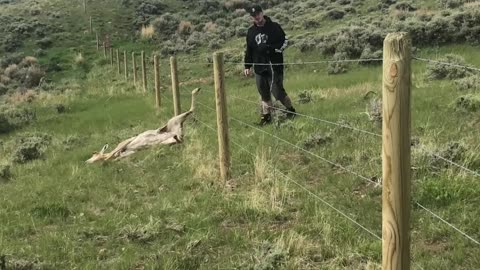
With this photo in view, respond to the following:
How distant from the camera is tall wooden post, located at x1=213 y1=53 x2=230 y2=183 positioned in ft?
Result: 22.7

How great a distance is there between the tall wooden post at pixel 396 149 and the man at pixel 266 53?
21.5 ft

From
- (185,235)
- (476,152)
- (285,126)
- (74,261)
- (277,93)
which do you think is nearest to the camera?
(74,261)

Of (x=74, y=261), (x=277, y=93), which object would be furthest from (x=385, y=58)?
(x=277, y=93)

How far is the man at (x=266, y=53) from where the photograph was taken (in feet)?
32.1

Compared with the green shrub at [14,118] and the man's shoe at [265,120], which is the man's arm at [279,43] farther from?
the green shrub at [14,118]

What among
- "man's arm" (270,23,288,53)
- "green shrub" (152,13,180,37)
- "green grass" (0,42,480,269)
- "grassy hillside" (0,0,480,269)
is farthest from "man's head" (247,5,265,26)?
"green shrub" (152,13,180,37)

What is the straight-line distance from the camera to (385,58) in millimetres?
3059

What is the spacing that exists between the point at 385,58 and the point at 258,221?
2.81m

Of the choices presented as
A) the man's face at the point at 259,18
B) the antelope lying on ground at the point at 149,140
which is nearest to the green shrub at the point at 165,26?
the man's face at the point at 259,18

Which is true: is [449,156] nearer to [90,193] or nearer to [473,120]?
[473,120]

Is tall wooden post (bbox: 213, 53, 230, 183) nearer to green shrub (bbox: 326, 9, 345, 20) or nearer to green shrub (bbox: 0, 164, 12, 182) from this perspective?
green shrub (bbox: 0, 164, 12, 182)

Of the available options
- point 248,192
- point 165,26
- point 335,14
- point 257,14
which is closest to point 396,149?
point 248,192

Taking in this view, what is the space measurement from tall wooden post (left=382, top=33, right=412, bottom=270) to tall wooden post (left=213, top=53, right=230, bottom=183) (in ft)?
12.8

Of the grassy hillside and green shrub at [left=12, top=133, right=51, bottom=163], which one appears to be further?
green shrub at [left=12, top=133, right=51, bottom=163]
